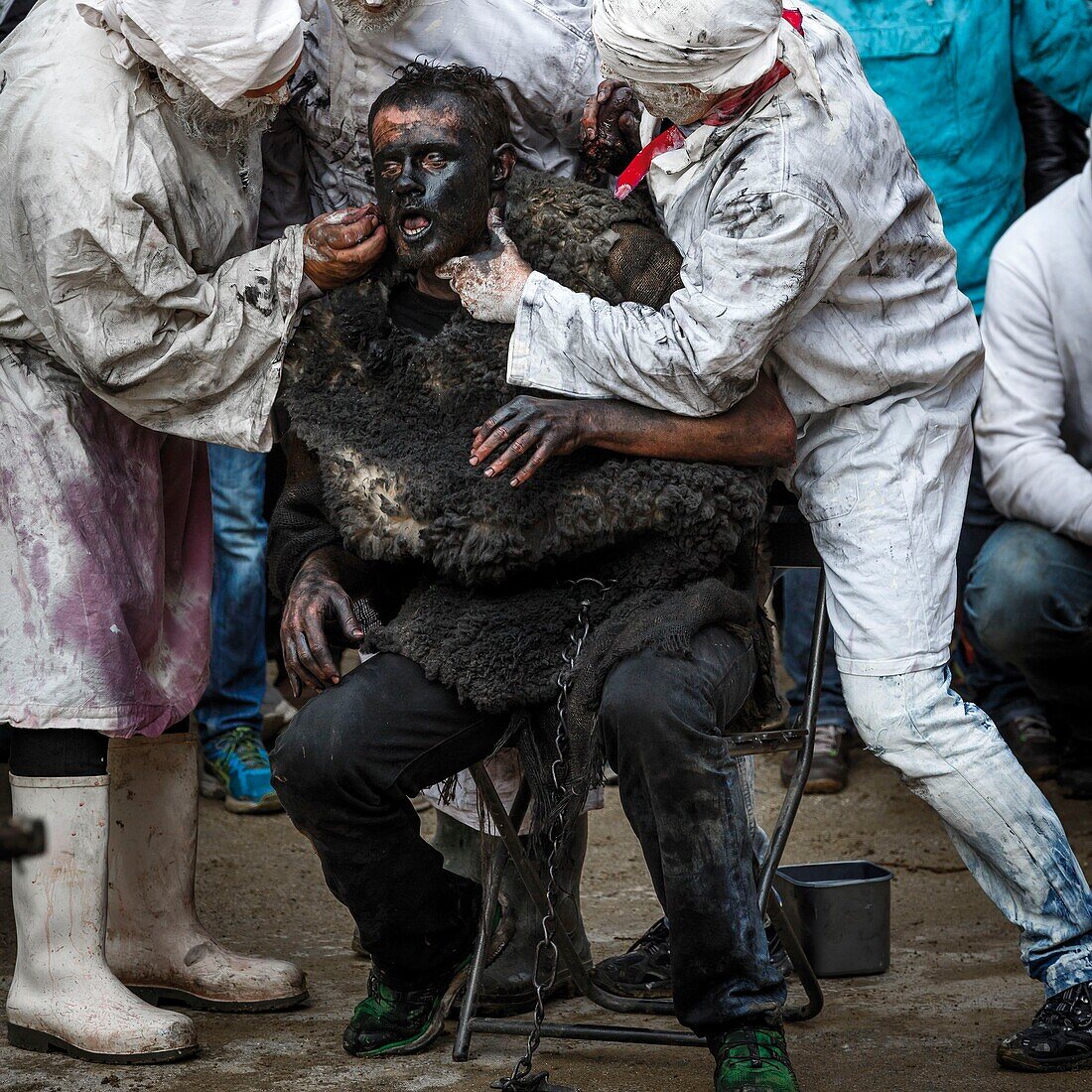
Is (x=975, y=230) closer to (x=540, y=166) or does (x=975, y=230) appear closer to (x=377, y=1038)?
(x=540, y=166)

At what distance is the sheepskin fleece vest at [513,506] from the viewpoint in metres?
2.82

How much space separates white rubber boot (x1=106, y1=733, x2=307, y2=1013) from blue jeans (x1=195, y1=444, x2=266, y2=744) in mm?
1325

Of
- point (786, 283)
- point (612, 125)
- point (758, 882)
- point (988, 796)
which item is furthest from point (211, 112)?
point (988, 796)

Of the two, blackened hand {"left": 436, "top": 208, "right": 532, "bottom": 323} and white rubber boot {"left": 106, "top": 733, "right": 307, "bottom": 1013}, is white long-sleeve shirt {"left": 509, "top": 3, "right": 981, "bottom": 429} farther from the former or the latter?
white rubber boot {"left": 106, "top": 733, "right": 307, "bottom": 1013}

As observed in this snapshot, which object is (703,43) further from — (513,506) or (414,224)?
(513,506)

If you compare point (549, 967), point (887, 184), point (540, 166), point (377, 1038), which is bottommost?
point (377, 1038)

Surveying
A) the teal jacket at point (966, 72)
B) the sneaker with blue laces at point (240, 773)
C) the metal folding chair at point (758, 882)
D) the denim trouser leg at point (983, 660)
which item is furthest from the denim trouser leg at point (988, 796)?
the sneaker with blue laces at point (240, 773)

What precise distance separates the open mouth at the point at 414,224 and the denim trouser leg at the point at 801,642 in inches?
79.4

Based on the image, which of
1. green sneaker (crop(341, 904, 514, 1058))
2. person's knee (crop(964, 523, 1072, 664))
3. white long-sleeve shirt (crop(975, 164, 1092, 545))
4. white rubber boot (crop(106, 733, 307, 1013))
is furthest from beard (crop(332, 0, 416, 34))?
person's knee (crop(964, 523, 1072, 664))

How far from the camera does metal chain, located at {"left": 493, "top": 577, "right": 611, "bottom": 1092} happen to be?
279 centimetres

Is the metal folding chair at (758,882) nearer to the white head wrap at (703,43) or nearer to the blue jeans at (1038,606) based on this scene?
the white head wrap at (703,43)

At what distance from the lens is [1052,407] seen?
421 cm

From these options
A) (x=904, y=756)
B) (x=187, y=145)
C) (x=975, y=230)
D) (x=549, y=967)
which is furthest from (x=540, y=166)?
(x=975, y=230)

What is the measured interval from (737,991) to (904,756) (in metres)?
0.56
